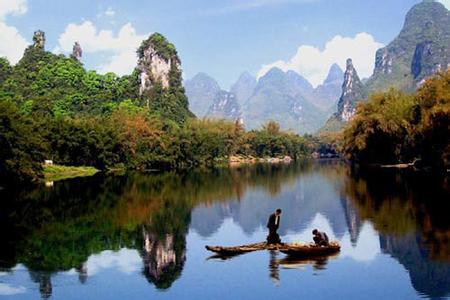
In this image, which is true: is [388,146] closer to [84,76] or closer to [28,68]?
[84,76]

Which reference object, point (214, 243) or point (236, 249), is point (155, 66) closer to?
point (214, 243)

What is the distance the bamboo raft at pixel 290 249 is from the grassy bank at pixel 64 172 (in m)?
56.4

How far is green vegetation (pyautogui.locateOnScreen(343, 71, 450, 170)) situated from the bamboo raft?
42.8m

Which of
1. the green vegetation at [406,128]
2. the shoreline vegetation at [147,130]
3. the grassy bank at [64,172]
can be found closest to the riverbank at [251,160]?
the shoreline vegetation at [147,130]

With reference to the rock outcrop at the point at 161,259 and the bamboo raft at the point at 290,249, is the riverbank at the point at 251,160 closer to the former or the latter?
the rock outcrop at the point at 161,259

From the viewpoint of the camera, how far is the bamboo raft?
1011 inches

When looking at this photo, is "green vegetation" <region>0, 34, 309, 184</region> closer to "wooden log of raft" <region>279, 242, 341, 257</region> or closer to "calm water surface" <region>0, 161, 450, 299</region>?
"calm water surface" <region>0, 161, 450, 299</region>

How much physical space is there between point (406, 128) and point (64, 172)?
50.4 m

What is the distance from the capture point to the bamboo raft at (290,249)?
84.3 ft

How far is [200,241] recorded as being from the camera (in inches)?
1243

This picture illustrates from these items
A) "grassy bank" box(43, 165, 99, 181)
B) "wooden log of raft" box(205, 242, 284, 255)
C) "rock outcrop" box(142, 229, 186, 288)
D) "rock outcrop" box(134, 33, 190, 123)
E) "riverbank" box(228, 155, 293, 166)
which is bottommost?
"rock outcrop" box(142, 229, 186, 288)

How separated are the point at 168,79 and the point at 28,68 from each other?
46.0 metres

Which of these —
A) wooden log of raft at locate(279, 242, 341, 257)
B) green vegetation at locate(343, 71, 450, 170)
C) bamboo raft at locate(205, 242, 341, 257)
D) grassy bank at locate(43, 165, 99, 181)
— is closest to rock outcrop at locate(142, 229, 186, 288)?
bamboo raft at locate(205, 242, 341, 257)

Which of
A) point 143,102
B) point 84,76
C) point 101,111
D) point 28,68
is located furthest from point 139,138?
point 28,68
